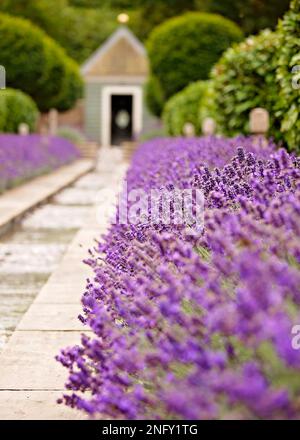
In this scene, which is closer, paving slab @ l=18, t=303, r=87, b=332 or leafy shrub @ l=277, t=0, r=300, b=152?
paving slab @ l=18, t=303, r=87, b=332

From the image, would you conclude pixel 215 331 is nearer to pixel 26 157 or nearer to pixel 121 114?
pixel 26 157

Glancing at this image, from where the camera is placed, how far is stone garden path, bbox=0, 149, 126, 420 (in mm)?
3363

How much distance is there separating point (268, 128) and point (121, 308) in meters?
7.53

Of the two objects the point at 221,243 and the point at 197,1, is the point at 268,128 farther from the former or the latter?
the point at 197,1

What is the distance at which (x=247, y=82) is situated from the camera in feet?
35.0

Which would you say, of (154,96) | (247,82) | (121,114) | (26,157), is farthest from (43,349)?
(121,114)

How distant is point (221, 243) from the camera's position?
2143 millimetres

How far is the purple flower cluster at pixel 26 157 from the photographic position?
14289mm

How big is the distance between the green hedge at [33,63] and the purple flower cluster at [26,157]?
3.89 metres

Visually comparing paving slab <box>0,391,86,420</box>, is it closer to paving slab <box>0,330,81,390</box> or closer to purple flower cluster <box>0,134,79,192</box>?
paving slab <box>0,330,81,390</box>

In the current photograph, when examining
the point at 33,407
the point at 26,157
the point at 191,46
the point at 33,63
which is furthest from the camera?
the point at 33,63

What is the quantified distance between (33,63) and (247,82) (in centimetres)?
1835

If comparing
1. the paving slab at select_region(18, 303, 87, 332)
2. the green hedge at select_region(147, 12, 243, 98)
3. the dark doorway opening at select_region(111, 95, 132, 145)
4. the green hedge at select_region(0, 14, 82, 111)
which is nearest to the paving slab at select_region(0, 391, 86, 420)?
the paving slab at select_region(18, 303, 87, 332)

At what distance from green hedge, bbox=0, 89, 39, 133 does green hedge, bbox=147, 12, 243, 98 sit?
435cm
